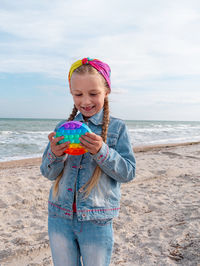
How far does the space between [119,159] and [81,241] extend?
1.89 ft

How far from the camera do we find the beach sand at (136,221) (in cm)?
278

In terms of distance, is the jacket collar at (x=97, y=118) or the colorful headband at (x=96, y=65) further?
the jacket collar at (x=97, y=118)

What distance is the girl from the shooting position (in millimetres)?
1586

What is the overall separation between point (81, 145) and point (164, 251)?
6.50 ft

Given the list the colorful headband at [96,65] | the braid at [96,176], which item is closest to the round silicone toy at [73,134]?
the braid at [96,176]

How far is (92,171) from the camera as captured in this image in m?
1.68

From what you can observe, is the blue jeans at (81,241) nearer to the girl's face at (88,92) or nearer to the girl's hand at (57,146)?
the girl's hand at (57,146)

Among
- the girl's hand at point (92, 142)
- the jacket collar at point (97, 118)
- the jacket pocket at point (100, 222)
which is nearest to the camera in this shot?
the girl's hand at point (92, 142)

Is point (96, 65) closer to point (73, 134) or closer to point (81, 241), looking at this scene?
point (73, 134)

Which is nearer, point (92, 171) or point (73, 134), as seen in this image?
point (73, 134)

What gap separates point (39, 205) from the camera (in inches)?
168

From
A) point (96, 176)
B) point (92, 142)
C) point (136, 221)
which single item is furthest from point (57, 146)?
point (136, 221)


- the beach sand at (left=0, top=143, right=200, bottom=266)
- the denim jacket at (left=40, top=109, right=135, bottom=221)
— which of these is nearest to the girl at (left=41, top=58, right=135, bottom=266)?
the denim jacket at (left=40, top=109, right=135, bottom=221)

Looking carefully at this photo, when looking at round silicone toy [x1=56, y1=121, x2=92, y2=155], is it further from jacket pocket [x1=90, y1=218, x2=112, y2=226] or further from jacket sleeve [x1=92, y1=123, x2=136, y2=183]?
jacket pocket [x1=90, y1=218, x2=112, y2=226]
